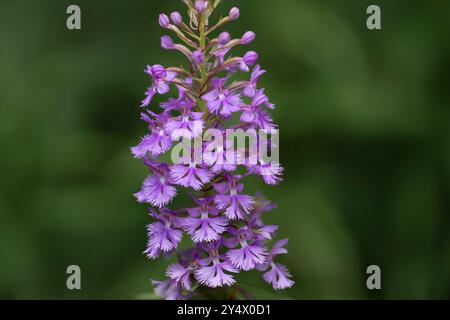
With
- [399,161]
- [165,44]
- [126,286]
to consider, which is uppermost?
[165,44]

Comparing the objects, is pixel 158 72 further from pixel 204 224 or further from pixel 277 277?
pixel 277 277

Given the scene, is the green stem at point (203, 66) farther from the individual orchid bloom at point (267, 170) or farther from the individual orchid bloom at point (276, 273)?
the individual orchid bloom at point (276, 273)

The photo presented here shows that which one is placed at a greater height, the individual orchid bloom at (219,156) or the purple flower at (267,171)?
the individual orchid bloom at (219,156)

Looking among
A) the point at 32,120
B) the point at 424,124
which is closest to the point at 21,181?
the point at 32,120

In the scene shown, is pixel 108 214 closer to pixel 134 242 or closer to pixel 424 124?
pixel 134 242

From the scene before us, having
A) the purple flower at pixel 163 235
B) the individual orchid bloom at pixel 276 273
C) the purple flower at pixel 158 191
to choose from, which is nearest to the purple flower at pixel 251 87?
the purple flower at pixel 158 191

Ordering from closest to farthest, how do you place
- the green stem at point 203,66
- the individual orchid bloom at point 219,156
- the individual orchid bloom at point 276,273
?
the individual orchid bloom at point 219,156
the green stem at point 203,66
the individual orchid bloom at point 276,273

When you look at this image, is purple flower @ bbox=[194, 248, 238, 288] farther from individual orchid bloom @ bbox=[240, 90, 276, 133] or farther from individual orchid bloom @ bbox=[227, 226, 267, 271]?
individual orchid bloom @ bbox=[240, 90, 276, 133]

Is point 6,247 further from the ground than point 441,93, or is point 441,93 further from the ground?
point 441,93
